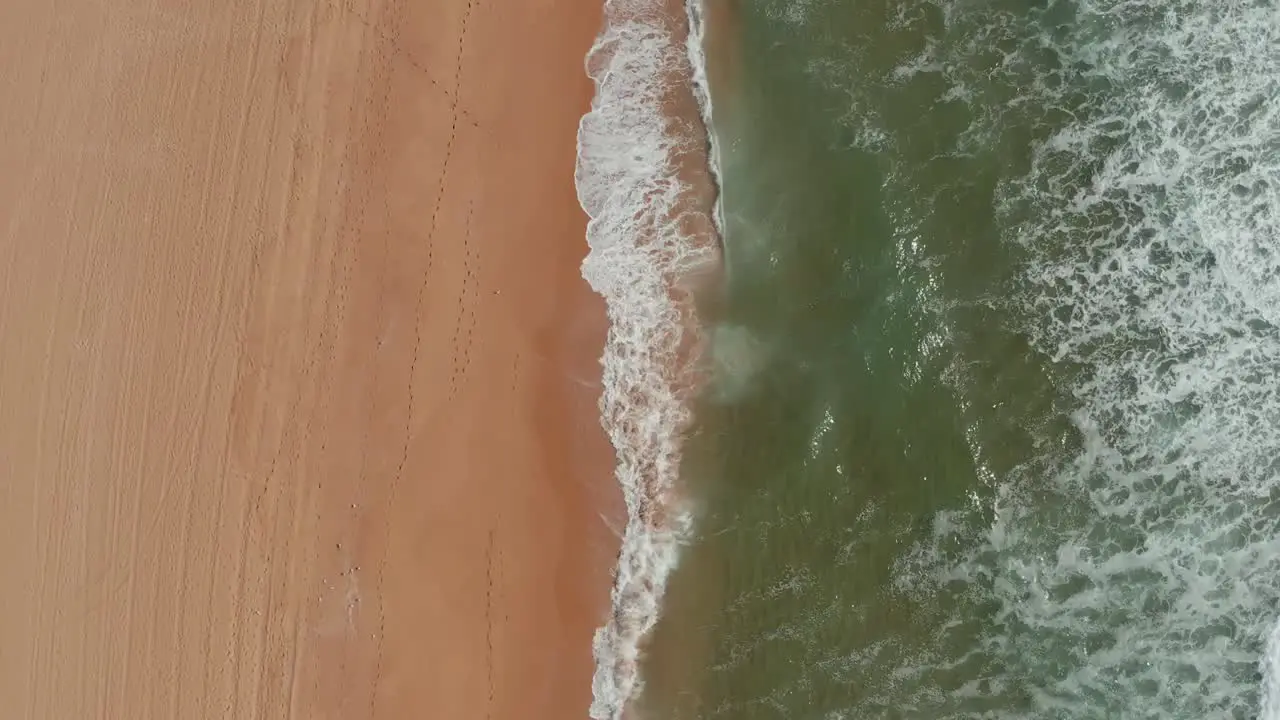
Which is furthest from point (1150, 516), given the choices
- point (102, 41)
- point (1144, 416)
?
point (102, 41)

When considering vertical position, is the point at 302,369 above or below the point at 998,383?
above

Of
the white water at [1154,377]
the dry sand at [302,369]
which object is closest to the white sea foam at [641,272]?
the dry sand at [302,369]

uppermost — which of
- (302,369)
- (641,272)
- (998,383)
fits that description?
(641,272)

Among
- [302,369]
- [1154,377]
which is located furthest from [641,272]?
[1154,377]

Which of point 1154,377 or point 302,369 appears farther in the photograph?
point 302,369

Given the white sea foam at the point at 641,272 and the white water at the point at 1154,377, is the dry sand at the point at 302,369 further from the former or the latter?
the white water at the point at 1154,377

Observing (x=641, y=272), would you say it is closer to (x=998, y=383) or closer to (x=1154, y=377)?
(x=998, y=383)
